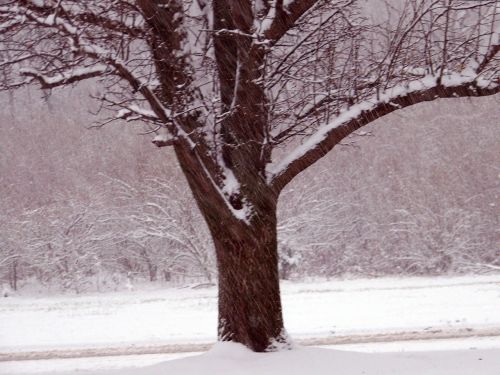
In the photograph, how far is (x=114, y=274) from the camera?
1081 inches

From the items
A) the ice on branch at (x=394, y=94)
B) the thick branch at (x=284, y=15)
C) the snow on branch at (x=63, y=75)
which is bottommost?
the ice on branch at (x=394, y=94)

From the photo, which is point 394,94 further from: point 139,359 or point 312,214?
point 312,214

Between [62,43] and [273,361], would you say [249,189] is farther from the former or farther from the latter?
[62,43]

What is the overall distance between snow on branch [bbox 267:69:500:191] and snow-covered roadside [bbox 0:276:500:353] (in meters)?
7.09

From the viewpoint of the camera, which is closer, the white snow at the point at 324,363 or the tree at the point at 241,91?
the white snow at the point at 324,363

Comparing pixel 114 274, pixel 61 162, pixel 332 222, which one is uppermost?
pixel 61 162

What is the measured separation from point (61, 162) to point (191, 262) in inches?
422

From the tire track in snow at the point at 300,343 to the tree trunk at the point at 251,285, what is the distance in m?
5.51

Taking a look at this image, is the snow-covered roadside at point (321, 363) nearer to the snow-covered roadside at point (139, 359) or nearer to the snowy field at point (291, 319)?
the snowy field at point (291, 319)

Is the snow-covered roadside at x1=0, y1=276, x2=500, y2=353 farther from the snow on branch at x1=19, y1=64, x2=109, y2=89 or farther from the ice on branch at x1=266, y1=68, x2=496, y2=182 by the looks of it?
the snow on branch at x1=19, y1=64, x2=109, y2=89

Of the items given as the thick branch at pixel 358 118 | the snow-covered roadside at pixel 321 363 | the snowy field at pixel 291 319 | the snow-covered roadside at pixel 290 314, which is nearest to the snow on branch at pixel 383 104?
the thick branch at pixel 358 118

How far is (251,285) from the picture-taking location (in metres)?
6.51

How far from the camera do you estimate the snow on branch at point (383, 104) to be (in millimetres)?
6133

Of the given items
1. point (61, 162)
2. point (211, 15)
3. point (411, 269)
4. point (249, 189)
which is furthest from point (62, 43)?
point (61, 162)
